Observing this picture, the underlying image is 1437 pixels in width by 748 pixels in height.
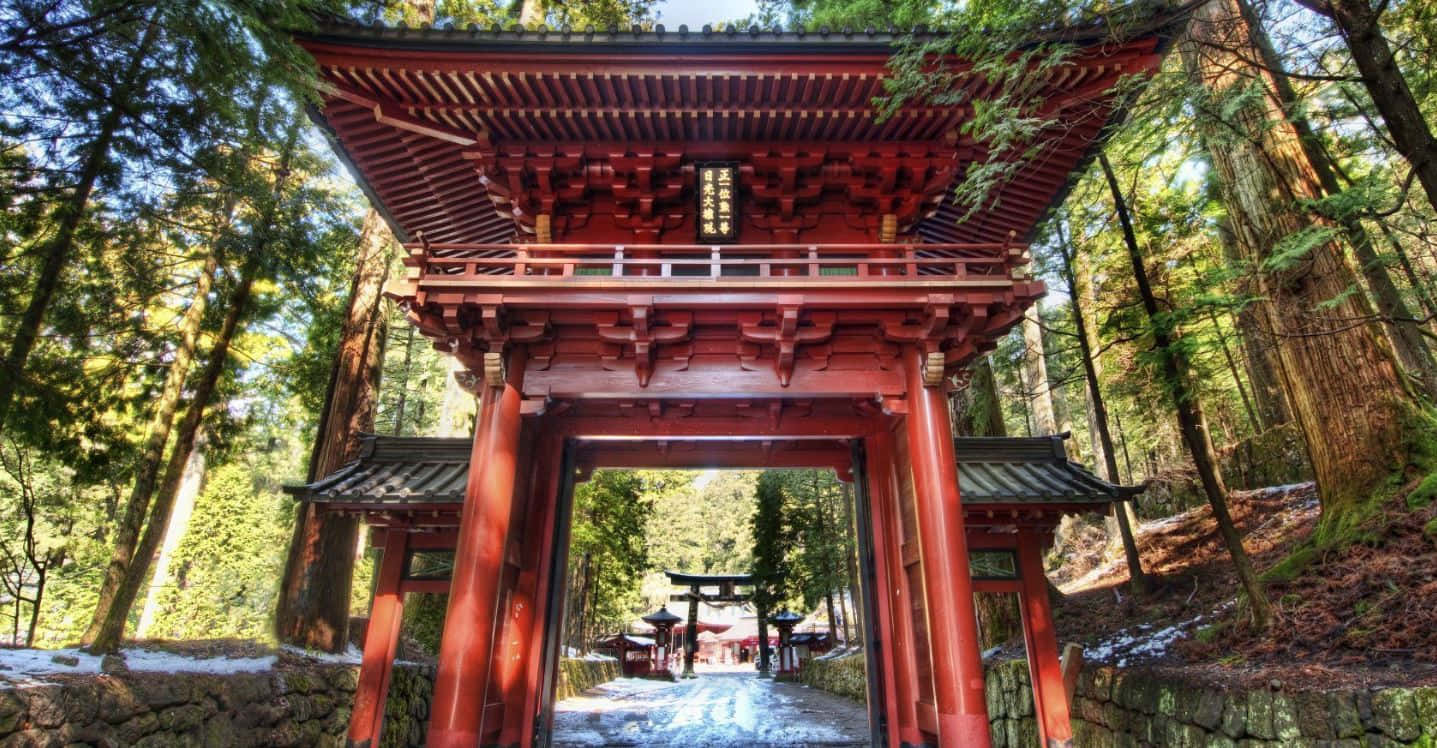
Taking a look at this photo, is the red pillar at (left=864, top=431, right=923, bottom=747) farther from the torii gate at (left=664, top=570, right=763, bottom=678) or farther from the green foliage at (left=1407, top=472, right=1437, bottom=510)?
the torii gate at (left=664, top=570, right=763, bottom=678)

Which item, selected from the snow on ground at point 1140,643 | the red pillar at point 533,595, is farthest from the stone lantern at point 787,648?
the red pillar at point 533,595

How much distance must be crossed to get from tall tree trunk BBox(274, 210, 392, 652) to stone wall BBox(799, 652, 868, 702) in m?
9.91

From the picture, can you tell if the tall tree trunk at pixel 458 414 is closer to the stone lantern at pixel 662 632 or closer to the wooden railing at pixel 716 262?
the wooden railing at pixel 716 262

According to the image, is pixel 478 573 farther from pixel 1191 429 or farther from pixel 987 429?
pixel 987 429

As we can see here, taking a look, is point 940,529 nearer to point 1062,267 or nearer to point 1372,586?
point 1372,586

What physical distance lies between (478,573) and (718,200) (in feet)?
13.1

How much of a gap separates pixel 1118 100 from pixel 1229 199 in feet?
13.8

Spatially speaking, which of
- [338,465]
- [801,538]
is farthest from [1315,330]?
[801,538]

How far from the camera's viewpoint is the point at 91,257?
7.07m

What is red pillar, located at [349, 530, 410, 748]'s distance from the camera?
6781mm

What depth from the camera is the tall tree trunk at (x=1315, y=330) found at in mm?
6633

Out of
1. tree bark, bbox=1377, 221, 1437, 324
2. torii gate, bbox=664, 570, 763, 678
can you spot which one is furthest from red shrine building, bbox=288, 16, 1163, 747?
torii gate, bbox=664, 570, 763, 678

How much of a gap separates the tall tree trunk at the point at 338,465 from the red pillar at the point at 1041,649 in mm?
8645

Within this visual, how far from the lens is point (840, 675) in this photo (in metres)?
19.3
